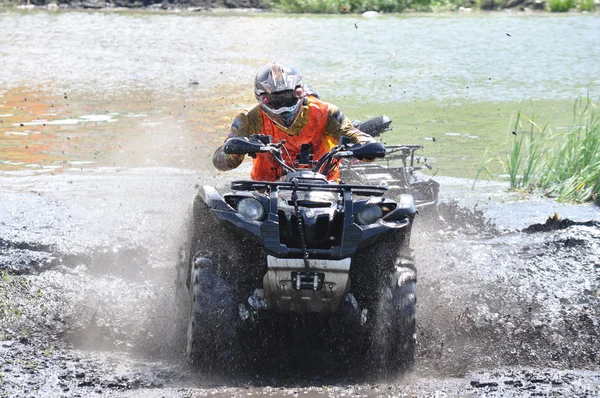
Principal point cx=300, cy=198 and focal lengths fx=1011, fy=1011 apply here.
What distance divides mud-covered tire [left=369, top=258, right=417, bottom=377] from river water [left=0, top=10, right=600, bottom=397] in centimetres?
17

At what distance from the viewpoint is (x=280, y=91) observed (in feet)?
25.1

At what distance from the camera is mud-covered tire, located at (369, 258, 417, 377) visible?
21.5 ft

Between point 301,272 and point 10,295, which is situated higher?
point 301,272

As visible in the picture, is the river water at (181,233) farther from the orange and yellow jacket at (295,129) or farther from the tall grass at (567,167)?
the orange and yellow jacket at (295,129)

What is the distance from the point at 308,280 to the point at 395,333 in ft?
2.48

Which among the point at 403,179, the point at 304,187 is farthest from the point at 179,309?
the point at 403,179

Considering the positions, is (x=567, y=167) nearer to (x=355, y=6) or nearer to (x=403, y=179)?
(x=403, y=179)

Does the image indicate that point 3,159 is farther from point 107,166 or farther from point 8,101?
point 8,101

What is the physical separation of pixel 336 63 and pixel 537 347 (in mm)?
18765

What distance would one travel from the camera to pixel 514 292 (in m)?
8.49

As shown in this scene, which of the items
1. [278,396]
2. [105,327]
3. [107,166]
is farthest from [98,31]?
[278,396]

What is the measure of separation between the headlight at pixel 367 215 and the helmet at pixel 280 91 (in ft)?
4.71

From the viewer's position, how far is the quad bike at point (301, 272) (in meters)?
6.26

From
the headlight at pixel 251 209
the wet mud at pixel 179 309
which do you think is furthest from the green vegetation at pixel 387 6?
the headlight at pixel 251 209
